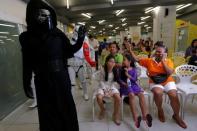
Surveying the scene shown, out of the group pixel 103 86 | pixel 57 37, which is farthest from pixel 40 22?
pixel 103 86

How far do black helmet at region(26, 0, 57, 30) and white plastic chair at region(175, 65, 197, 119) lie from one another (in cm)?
215

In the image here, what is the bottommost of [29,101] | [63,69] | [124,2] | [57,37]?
[29,101]

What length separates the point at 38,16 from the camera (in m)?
1.63

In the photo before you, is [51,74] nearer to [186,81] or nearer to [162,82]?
[162,82]

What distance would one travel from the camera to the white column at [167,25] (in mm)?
8625

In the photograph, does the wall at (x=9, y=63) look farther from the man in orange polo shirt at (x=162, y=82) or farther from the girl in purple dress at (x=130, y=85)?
the man in orange polo shirt at (x=162, y=82)

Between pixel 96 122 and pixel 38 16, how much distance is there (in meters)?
A: 1.85

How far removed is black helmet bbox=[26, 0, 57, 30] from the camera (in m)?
1.63

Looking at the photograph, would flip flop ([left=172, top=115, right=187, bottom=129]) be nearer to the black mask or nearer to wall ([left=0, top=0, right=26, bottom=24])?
the black mask

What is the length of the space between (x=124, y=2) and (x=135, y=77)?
5.76 metres

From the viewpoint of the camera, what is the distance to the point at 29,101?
4.02 metres

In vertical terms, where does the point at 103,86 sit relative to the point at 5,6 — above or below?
below

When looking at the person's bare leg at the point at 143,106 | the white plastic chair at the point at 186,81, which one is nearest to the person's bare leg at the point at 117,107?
the person's bare leg at the point at 143,106

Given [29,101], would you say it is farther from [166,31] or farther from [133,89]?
[166,31]
